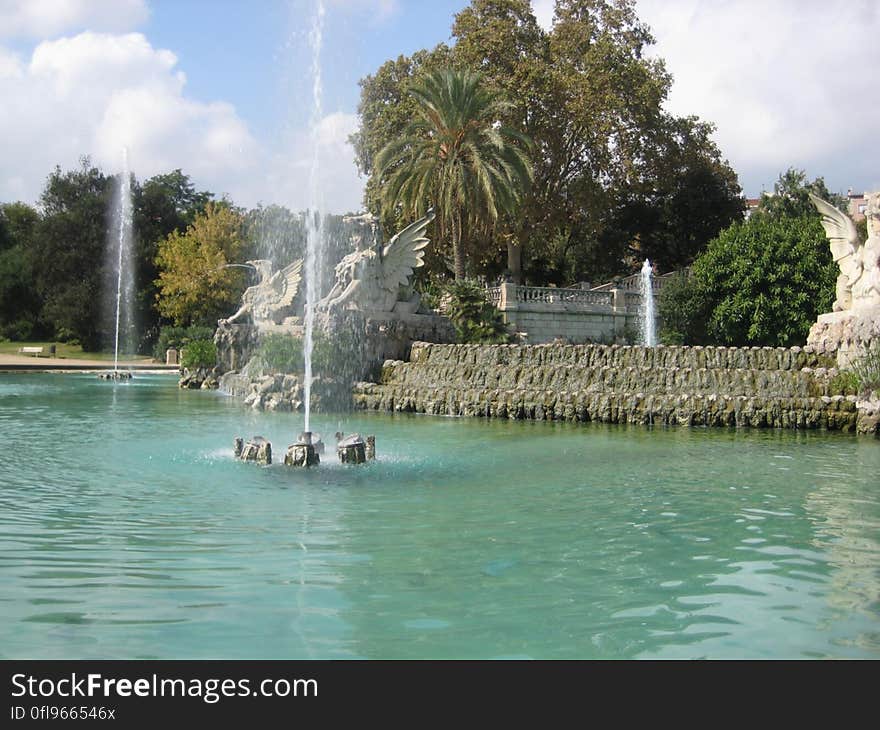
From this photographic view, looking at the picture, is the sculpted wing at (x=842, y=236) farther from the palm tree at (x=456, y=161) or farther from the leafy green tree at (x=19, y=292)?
the leafy green tree at (x=19, y=292)

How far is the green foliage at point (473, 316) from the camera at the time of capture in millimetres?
26562

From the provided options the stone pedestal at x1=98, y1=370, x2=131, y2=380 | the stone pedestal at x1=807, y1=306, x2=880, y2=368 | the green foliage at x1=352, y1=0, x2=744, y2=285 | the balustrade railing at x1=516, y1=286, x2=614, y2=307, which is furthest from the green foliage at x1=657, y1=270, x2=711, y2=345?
the stone pedestal at x1=98, y1=370, x2=131, y2=380

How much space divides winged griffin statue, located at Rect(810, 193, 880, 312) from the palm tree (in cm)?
1252

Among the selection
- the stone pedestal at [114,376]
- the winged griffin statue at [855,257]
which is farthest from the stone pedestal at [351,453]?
the stone pedestal at [114,376]

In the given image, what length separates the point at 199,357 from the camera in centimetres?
2945

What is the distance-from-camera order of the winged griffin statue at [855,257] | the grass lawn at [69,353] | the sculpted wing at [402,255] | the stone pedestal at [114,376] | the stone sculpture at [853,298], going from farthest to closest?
the grass lawn at [69,353] < the stone pedestal at [114,376] < the sculpted wing at [402,255] < the winged griffin statue at [855,257] < the stone sculpture at [853,298]

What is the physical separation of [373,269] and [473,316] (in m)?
4.26

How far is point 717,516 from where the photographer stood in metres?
7.70

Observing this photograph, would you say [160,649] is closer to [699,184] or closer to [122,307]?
[699,184]

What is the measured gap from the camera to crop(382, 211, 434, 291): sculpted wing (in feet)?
79.7

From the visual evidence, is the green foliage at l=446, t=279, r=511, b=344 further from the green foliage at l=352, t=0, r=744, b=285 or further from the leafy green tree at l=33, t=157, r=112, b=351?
the leafy green tree at l=33, t=157, r=112, b=351

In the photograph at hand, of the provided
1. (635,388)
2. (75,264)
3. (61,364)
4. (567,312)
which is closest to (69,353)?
(75,264)

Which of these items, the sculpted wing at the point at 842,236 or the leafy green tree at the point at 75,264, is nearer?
the sculpted wing at the point at 842,236
